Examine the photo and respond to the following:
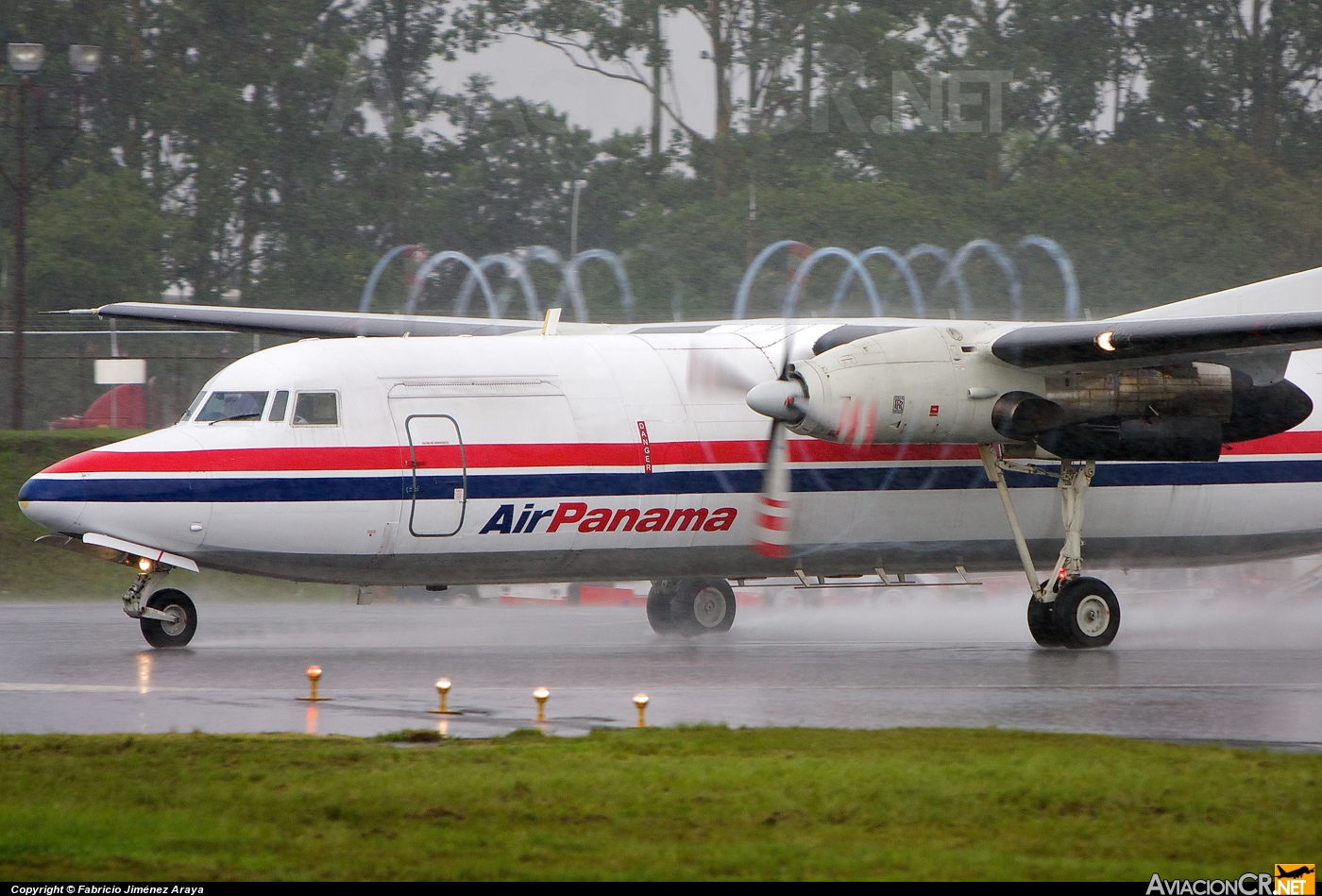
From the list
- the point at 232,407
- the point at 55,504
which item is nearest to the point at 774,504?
the point at 232,407

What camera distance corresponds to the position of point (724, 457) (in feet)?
58.9

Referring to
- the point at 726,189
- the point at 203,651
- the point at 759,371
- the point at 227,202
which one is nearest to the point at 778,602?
the point at 759,371

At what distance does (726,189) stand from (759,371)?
3373 centimetres

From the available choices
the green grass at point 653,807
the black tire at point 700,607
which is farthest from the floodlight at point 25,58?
the green grass at point 653,807

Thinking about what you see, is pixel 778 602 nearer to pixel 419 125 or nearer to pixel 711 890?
pixel 711 890

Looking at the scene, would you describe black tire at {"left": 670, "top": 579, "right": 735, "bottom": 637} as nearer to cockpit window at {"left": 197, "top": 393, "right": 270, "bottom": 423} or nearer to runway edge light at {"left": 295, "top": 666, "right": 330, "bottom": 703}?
cockpit window at {"left": 197, "top": 393, "right": 270, "bottom": 423}

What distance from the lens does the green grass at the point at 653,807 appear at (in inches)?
292

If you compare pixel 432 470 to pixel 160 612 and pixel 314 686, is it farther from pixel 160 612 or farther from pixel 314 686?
pixel 314 686

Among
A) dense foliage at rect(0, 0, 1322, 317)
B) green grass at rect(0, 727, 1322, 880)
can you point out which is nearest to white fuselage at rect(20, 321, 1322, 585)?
green grass at rect(0, 727, 1322, 880)

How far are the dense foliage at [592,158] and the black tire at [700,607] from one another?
87.9ft

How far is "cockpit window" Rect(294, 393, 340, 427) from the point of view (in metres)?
16.7

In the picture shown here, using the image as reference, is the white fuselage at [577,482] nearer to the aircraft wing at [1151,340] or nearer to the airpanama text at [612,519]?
the airpanama text at [612,519]

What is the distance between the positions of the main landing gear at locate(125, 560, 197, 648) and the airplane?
29 millimetres

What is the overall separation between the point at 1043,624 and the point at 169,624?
400 inches
